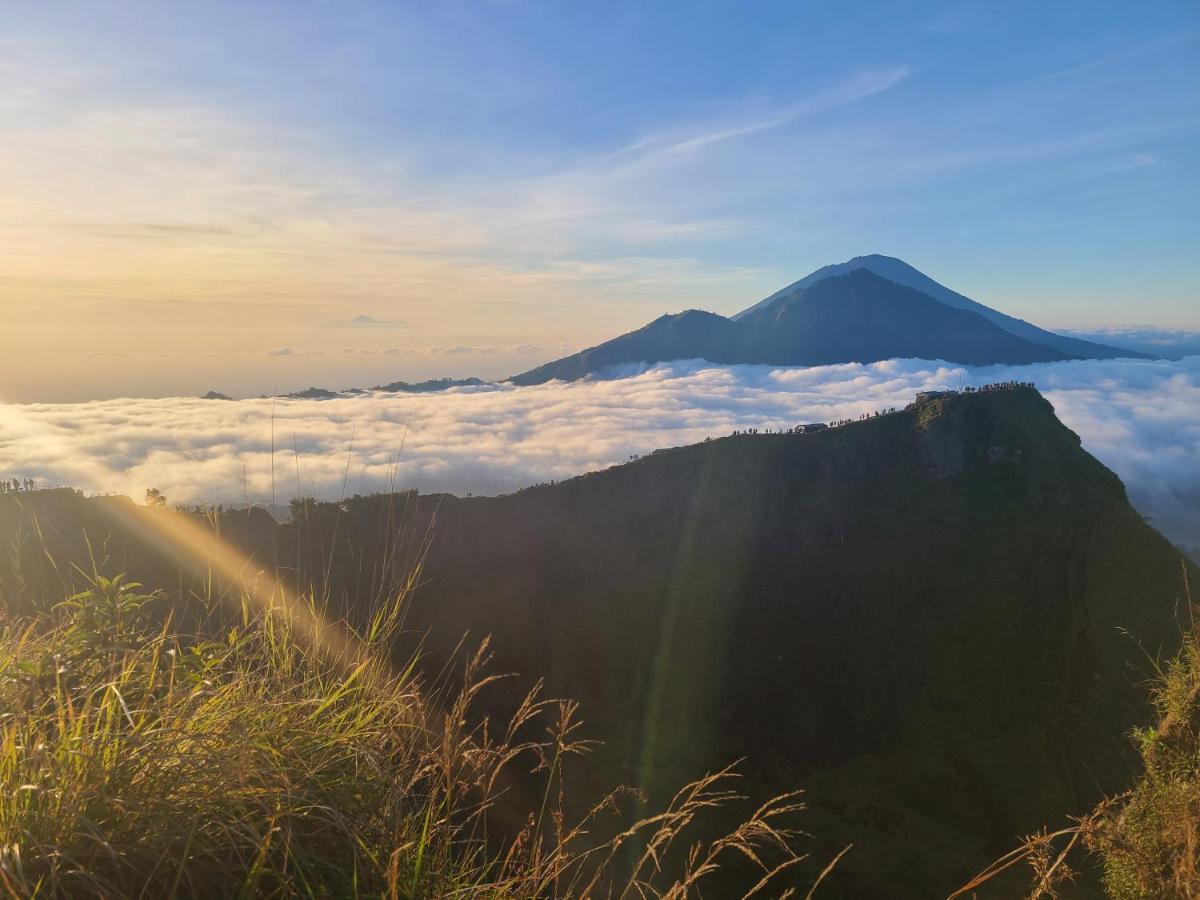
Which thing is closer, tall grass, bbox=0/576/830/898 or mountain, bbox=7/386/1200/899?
tall grass, bbox=0/576/830/898

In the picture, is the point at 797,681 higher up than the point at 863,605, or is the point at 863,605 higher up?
the point at 863,605

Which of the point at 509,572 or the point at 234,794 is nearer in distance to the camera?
the point at 234,794

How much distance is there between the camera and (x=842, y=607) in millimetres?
63156

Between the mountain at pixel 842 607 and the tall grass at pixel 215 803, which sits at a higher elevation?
the tall grass at pixel 215 803

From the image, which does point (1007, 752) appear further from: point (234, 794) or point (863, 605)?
point (234, 794)

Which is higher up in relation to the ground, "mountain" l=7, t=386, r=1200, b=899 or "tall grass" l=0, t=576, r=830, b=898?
"tall grass" l=0, t=576, r=830, b=898

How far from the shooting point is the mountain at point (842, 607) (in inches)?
1827

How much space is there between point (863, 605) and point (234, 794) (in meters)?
67.2

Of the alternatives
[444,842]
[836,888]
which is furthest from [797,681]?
[444,842]

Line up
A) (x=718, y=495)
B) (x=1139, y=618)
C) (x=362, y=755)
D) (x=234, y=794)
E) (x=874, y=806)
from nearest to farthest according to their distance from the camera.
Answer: (x=234, y=794), (x=362, y=755), (x=874, y=806), (x=1139, y=618), (x=718, y=495)

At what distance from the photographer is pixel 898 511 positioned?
67.8 meters

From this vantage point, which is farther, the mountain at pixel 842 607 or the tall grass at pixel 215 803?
the mountain at pixel 842 607

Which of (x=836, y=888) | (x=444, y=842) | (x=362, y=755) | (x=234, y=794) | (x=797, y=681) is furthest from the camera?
(x=797, y=681)

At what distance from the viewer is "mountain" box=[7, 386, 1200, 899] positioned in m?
46.4
